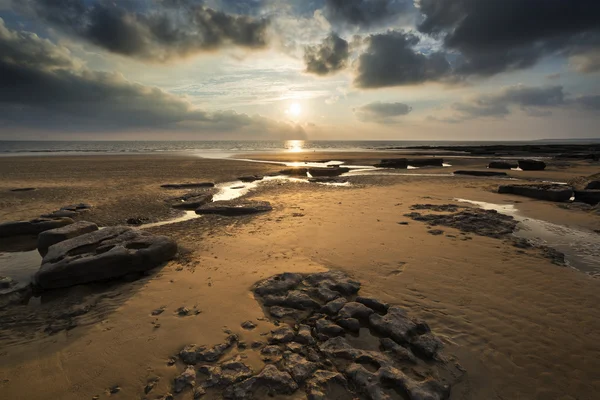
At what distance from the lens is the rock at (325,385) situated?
362 cm

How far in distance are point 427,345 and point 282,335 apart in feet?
7.61

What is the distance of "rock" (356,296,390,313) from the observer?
5452 mm

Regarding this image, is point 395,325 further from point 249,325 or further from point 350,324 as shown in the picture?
point 249,325

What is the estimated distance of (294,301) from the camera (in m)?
5.67

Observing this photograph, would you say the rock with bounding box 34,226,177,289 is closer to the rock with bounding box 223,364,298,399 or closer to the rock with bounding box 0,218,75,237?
the rock with bounding box 0,218,75,237

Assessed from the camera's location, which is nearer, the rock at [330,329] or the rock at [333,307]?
the rock at [330,329]

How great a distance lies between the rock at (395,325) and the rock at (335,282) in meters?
1.02

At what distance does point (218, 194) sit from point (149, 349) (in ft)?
47.7

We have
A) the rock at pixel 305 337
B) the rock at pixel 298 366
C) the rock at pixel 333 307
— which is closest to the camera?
the rock at pixel 298 366

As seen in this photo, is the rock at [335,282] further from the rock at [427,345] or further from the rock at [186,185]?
the rock at [186,185]

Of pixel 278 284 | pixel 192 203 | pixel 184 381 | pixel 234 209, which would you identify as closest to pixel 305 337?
pixel 278 284

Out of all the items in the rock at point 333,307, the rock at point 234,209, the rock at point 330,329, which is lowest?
the rock at point 330,329

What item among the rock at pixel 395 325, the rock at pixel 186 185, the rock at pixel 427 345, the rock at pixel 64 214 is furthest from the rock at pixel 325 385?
the rock at pixel 186 185

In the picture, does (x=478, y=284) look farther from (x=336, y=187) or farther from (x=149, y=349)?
(x=336, y=187)
